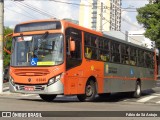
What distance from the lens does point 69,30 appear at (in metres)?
15.7

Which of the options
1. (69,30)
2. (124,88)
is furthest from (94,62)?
(124,88)

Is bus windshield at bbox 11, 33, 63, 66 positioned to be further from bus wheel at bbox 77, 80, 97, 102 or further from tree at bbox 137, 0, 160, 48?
tree at bbox 137, 0, 160, 48

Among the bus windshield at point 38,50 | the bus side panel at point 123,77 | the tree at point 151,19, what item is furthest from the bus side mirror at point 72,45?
the tree at point 151,19

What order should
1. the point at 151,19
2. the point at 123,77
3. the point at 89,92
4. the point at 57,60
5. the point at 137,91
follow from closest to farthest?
1. the point at 57,60
2. the point at 89,92
3. the point at 123,77
4. the point at 137,91
5. the point at 151,19

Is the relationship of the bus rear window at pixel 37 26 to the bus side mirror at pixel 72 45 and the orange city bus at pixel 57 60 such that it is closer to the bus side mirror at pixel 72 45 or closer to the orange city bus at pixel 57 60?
the orange city bus at pixel 57 60

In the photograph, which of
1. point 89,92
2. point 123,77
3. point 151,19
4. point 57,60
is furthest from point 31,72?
point 151,19

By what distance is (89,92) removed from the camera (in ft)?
56.0

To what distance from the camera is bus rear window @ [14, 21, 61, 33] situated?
15684mm

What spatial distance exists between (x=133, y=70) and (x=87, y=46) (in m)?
6.23

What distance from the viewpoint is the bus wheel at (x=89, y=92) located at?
55.1ft

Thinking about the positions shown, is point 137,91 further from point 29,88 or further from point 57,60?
point 29,88

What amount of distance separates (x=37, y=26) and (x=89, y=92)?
358 centimetres

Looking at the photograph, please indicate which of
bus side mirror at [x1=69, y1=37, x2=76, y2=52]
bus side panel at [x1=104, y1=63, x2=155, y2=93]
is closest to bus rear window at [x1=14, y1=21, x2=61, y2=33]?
bus side mirror at [x1=69, y1=37, x2=76, y2=52]

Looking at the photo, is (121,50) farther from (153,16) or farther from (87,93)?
(153,16)
